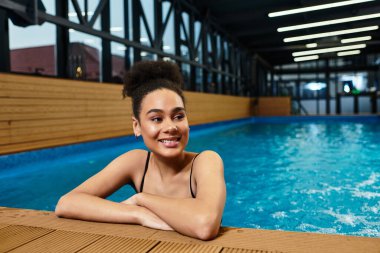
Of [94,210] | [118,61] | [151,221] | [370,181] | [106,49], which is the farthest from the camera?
[118,61]

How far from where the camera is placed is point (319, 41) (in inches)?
591

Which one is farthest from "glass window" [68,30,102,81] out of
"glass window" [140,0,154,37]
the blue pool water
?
"glass window" [140,0,154,37]

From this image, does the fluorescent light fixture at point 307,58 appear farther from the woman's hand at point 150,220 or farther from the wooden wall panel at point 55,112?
the woman's hand at point 150,220

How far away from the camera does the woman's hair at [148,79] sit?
1.68 metres

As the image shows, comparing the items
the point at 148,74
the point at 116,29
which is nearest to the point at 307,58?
the point at 116,29

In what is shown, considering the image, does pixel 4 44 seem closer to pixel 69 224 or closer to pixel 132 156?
pixel 132 156

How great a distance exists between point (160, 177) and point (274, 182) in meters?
2.51

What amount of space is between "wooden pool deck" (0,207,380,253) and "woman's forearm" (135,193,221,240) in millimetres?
31

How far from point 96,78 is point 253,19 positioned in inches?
296

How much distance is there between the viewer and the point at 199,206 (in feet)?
4.32

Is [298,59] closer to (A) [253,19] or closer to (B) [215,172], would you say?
(A) [253,19]

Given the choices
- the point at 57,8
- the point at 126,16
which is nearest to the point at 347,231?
the point at 57,8

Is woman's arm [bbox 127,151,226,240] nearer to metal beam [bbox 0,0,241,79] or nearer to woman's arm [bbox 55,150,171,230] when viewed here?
woman's arm [bbox 55,150,171,230]

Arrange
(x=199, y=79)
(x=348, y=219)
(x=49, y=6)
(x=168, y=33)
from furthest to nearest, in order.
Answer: (x=199, y=79)
(x=168, y=33)
(x=49, y=6)
(x=348, y=219)
